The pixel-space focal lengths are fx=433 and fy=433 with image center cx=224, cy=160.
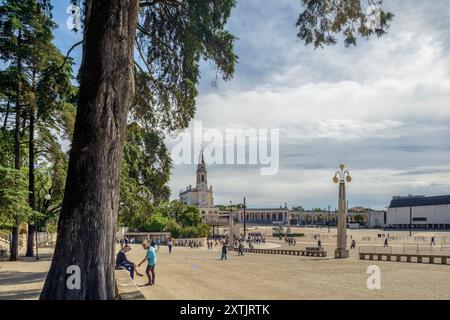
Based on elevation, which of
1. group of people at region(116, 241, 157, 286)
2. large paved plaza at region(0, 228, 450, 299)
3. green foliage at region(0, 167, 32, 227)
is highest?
green foliage at region(0, 167, 32, 227)

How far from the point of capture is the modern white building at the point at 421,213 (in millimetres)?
136125

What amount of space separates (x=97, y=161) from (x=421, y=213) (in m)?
153

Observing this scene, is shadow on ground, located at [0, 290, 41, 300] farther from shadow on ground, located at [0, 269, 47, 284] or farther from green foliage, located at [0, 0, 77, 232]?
green foliage, located at [0, 0, 77, 232]

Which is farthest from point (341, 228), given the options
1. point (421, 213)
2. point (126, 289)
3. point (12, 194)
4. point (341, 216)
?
point (421, 213)

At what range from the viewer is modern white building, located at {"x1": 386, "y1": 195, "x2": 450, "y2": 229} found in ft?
447

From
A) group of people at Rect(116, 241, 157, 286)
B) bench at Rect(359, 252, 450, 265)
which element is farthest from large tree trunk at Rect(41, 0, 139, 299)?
bench at Rect(359, 252, 450, 265)

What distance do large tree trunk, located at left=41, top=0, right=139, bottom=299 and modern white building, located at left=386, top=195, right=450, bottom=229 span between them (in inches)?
5384

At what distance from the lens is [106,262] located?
8125 millimetres

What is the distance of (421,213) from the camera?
144500 millimetres

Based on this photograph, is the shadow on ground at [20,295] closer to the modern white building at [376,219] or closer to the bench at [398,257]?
the bench at [398,257]

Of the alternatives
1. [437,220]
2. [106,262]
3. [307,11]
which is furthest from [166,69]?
[437,220]

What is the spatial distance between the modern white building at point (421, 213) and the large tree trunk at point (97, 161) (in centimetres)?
13675

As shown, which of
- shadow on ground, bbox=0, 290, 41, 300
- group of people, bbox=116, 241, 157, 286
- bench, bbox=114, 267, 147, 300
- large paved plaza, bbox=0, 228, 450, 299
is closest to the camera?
bench, bbox=114, 267, 147, 300
